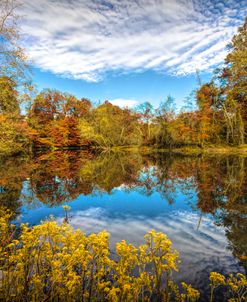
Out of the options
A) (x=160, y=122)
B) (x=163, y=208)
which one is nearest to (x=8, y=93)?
(x=163, y=208)

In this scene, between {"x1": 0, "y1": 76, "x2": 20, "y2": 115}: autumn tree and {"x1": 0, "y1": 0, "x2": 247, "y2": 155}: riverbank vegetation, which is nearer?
{"x1": 0, "y1": 76, "x2": 20, "y2": 115}: autumn tree

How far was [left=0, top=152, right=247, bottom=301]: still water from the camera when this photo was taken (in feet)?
22.3

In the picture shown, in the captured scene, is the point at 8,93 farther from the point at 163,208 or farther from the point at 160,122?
the point at 160,122

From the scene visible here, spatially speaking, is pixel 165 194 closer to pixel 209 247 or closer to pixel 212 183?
pixel 212 183

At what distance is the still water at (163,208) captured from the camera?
6.80 meters

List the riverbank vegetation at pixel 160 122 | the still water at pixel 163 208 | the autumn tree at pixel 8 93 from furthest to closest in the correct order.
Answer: the riverbank vegetation at pixel 160 122 → the autumn tree at pixel 8 93 → the still water at pixel 163 208

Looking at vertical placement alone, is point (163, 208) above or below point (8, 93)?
below

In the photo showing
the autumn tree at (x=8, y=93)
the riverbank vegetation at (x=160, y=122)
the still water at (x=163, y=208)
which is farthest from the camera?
the riverbank vegetation at (x=160, y=122)

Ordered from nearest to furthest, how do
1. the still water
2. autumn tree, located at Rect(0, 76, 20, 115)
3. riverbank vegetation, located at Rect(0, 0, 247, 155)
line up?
the still water → autumn tree, located at Rect(0, 76, 20, 115) → riverbank vegetation, located at Rect(0, 0, 247, 155)

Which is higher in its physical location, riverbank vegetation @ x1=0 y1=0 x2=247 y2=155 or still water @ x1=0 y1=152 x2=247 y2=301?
riverbank vegetation @ x1=0 y1=0 x2=247 y2=155

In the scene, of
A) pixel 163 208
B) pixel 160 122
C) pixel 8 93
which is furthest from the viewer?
pixel 160 122

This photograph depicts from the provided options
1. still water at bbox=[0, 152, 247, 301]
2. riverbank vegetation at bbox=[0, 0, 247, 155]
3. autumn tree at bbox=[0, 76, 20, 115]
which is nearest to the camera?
still water at bbox=[0, 152, 247, 301]

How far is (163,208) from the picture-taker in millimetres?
11828

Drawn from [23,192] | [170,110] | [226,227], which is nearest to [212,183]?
[226,227]
